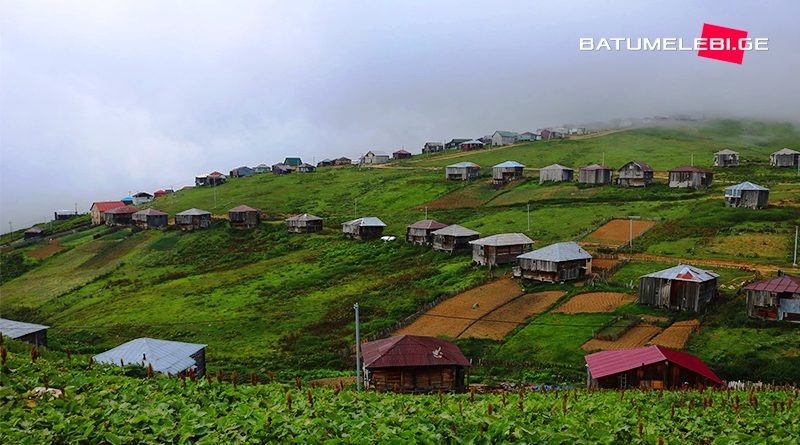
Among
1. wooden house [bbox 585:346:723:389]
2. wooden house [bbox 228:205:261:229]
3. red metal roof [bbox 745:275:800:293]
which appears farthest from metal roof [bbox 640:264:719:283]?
wooden house [bbox 228:205:261:229]

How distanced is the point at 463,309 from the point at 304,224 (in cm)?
4084

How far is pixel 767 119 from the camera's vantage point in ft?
548

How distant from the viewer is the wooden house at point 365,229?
248 feet

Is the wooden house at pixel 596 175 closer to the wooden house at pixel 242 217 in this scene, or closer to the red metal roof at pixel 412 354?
the wooden house at pixel 242 217

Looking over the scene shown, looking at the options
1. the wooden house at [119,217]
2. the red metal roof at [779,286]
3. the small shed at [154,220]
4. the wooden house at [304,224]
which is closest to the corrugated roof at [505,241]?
the red metal roof at [779,286]

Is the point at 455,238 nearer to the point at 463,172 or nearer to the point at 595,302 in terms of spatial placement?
the point at 595,302

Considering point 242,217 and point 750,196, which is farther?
point 242,217

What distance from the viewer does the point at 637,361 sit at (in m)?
27.8

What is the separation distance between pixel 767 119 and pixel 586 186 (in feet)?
380

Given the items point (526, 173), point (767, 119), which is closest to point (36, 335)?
point (526, 173)

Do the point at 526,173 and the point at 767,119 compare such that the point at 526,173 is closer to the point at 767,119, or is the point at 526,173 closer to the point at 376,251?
the point at 376,251

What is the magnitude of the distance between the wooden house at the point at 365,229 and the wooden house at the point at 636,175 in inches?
1566

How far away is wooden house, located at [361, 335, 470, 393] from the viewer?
94.3ft

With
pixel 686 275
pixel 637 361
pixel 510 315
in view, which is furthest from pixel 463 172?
pixel 637 361
